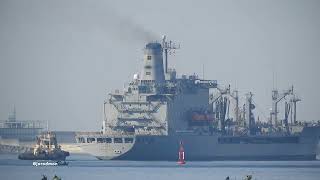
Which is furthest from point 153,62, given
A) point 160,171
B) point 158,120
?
point 160,171

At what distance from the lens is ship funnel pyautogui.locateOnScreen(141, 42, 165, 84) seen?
182375 mm

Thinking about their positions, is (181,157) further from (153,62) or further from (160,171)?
(160,171)

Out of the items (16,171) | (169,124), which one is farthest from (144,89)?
(16,171)

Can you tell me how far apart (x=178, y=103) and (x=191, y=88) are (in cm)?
355

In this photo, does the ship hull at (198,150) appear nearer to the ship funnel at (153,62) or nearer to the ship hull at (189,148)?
the ship hull at (189,148)

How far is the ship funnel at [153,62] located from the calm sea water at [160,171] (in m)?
10.3

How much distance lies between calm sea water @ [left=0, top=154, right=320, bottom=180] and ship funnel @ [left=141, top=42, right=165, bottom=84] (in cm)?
1026

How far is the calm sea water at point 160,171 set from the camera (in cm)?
14625

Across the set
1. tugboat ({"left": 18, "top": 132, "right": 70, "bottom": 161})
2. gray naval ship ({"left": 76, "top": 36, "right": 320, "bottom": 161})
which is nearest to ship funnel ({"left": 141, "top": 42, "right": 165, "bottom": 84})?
gray naval ship ({"left": 76, "top": 36, "right": 320, "bottom": 161})

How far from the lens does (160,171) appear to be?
518 ft

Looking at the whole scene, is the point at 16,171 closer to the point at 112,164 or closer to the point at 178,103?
the point at 112,164

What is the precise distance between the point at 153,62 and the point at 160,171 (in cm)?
2729

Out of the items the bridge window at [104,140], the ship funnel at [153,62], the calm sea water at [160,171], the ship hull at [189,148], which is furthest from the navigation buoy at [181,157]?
the ship funnel at [153,62]

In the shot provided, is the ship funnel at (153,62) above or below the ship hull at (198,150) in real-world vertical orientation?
above
